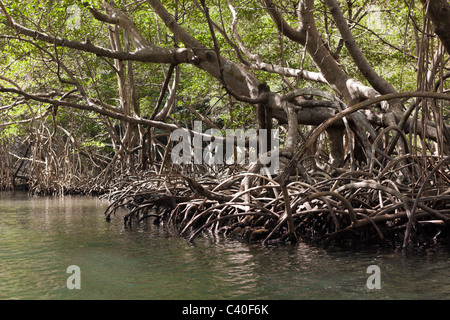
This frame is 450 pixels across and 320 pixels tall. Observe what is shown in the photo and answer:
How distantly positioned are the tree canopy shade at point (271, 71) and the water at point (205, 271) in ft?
1.81

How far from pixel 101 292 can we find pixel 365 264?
6.21 ft

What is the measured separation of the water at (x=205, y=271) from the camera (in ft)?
10.8

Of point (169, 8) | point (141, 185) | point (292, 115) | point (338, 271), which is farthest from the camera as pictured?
point (169, 8)

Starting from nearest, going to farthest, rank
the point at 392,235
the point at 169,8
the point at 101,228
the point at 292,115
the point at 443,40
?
the point at 443,40 < the point at 392,235 < the point at 292,115 < the point at 101,228 < the point at 169,8

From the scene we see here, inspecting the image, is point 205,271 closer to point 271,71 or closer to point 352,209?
point 352,209

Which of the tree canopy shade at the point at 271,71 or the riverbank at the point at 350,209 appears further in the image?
the tree canopy shade at the point at 271,71

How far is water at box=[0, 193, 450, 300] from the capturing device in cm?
329

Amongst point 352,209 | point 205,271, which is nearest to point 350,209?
point 352,209

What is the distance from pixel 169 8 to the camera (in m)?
10.3

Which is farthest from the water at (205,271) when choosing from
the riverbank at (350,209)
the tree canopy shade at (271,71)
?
the tree canopy shade at (271,71)

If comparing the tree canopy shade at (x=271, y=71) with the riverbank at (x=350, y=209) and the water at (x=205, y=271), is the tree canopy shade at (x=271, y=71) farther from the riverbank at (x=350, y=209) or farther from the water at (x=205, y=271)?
the water at (x=205, y=271)

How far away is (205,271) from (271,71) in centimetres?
519

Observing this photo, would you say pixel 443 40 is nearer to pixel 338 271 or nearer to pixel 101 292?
pixel 338 271
